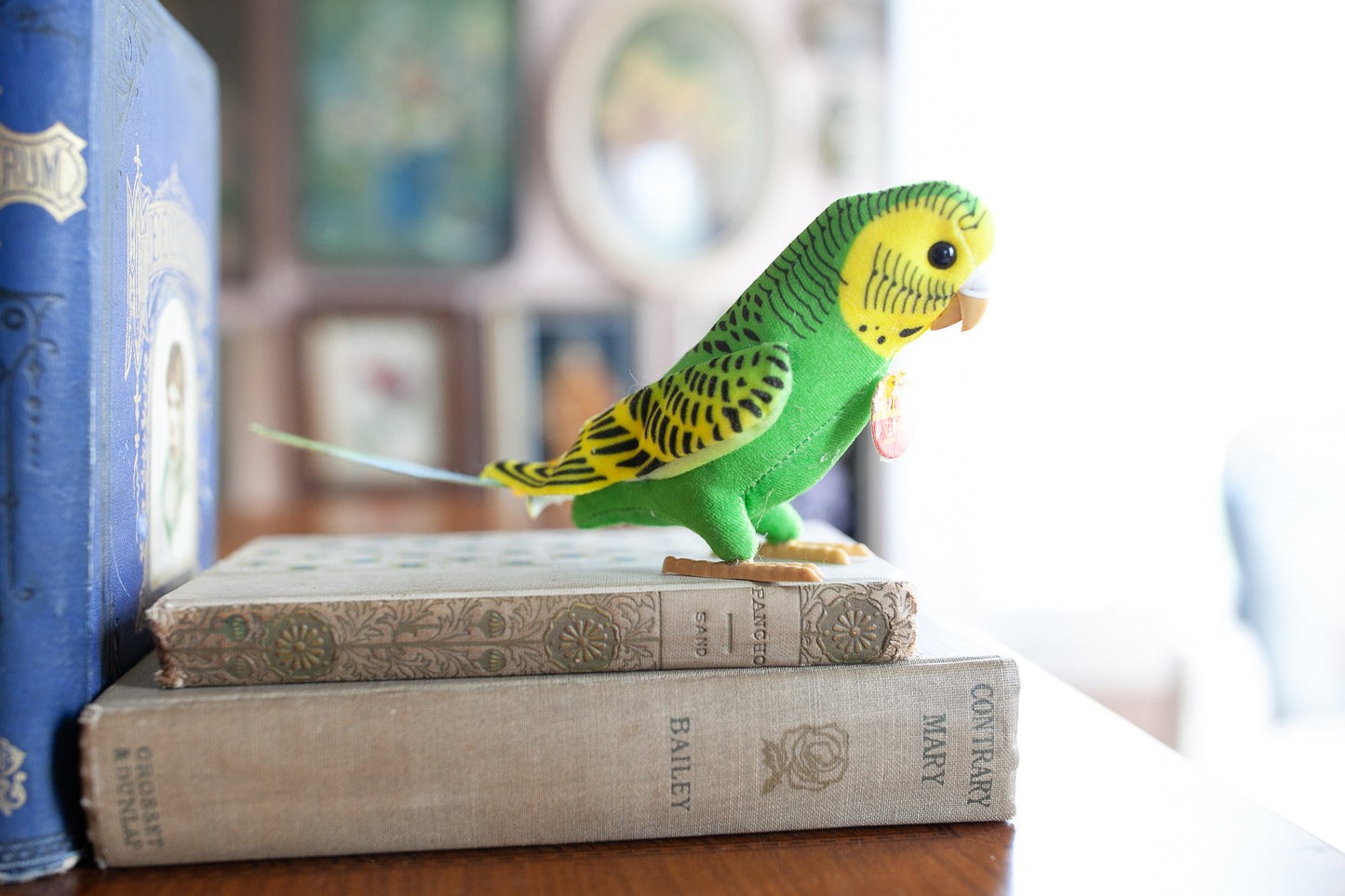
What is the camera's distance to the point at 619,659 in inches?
17.4

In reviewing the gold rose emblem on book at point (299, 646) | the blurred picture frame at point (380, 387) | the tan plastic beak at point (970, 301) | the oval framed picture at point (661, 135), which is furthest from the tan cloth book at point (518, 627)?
the oval framed picture at point (661, 135)

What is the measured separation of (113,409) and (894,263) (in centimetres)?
38

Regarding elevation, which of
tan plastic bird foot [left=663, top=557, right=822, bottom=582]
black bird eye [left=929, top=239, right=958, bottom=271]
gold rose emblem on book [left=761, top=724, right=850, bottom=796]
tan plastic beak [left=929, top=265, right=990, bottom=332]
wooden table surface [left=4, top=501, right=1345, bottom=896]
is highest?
black bird eye [left=929, top=239, right=958, bottom=271]

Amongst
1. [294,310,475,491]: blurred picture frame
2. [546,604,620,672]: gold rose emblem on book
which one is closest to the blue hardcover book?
[546,604,620,672]: gold rose emblem on book

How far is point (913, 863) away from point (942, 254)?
0.94ft

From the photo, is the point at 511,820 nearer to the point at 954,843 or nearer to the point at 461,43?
the point at 954,843

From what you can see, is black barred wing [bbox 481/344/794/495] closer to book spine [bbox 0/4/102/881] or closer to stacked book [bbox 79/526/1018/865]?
stacked book [bbox 79/526/1018/865]

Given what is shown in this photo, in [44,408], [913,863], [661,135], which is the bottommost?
[913,863]

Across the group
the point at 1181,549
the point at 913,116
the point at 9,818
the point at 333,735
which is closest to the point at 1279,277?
the point at 1181,549

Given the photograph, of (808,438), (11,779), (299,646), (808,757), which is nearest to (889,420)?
(808,438)

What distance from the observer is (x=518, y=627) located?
1.44ft

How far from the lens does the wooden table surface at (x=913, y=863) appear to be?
1.30 ft

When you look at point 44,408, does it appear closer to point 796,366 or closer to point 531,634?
point 531,634

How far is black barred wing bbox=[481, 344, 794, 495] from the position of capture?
0.44m
